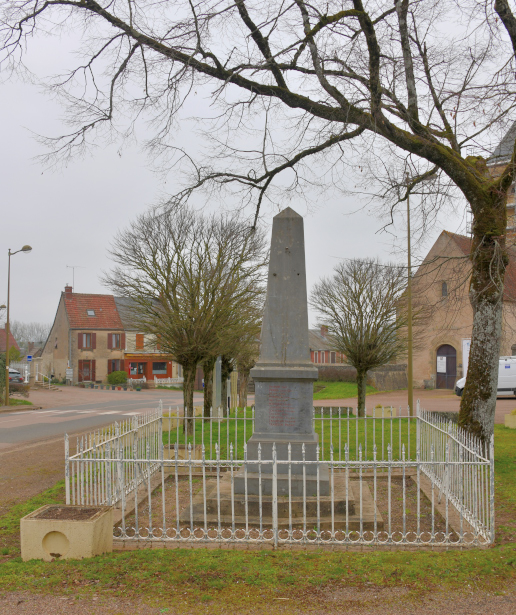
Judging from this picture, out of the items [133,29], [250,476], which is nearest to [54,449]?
[250,476]

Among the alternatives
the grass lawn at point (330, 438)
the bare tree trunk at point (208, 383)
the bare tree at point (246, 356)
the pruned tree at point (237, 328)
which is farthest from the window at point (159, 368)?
the grass lawn at point (330, 438)

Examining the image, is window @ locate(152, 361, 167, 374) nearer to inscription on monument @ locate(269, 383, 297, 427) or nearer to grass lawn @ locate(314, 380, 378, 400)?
grass lawn @ locate(314, 380, 378, 400)

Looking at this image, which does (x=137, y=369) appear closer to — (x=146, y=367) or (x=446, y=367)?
(x=146, y=367)

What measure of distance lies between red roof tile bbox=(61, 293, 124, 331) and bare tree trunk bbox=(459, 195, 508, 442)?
148 ft

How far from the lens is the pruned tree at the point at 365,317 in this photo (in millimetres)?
19547

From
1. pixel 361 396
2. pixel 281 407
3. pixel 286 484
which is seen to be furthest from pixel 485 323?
pixel 361 396

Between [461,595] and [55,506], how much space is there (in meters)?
3.99

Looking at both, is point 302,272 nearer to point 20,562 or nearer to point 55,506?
point 55,506

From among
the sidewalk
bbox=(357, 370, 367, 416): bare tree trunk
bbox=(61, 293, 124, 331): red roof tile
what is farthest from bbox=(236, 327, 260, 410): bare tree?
bbox=(61, 293, 124, 331): red roof tile

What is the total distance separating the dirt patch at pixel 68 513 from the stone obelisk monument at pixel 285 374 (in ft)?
7.49

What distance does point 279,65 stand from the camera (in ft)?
29.5

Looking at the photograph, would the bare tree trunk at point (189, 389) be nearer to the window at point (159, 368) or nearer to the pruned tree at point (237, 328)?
the pruned tree at point (237, 328)

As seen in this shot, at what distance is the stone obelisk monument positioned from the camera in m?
7.36

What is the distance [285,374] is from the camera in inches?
296
